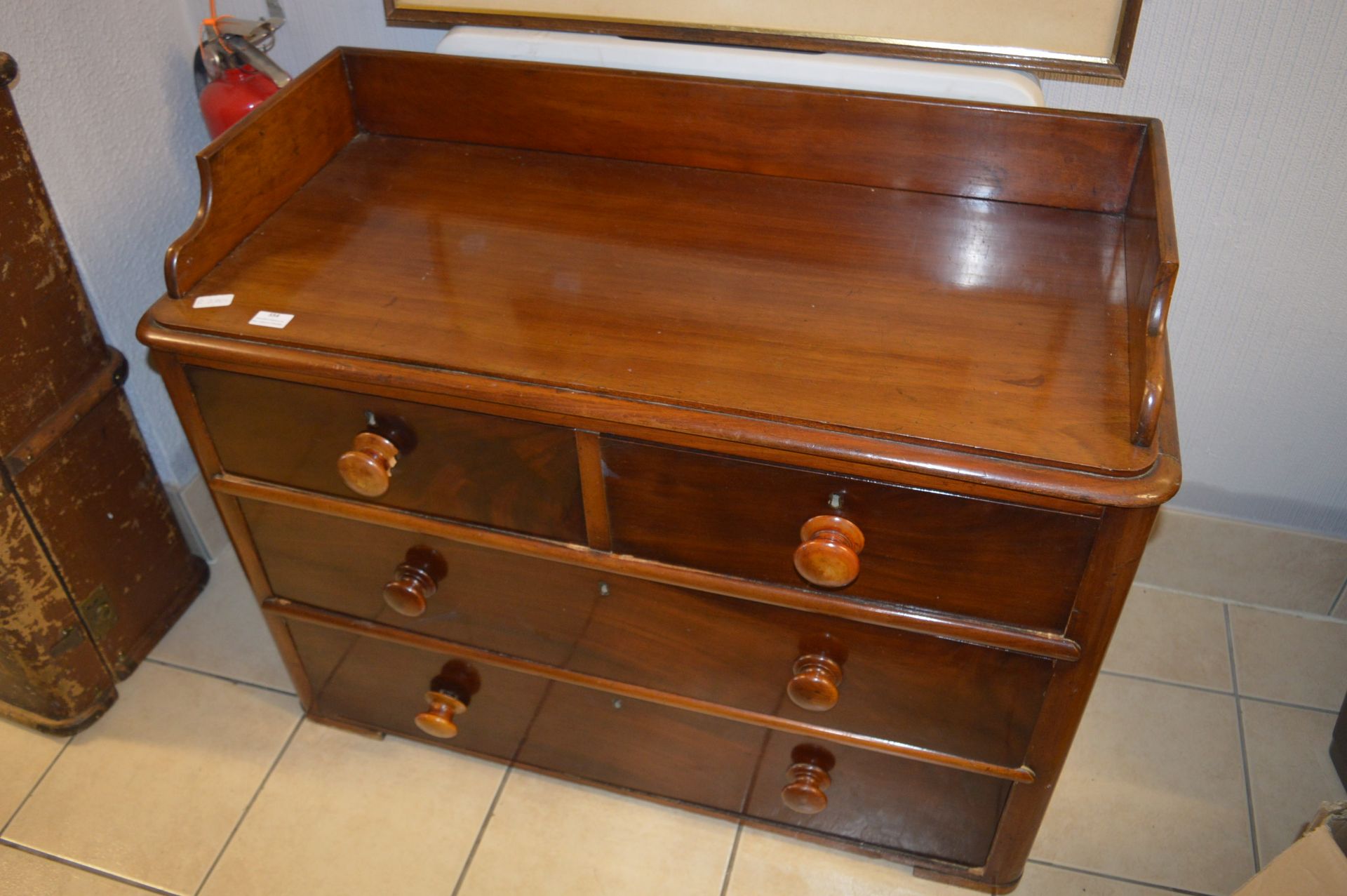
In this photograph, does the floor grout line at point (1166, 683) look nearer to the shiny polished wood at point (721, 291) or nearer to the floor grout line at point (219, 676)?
the shiny polished wood at point (721, 291)

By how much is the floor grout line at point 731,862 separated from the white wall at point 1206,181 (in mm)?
871

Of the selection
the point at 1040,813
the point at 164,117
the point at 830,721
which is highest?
the point at 164,117

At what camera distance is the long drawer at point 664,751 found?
4.28 feet

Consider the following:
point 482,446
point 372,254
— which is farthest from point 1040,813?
point 372,254

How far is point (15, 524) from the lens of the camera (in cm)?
141

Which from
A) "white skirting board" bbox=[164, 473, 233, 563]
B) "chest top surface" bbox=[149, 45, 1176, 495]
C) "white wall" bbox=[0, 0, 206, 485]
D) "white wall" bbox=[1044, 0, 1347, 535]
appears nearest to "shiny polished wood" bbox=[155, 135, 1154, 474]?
"chest top surface" bbox=[149, 45, 1176, 495]

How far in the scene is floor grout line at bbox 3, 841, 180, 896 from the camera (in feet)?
4.75

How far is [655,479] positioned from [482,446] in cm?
18

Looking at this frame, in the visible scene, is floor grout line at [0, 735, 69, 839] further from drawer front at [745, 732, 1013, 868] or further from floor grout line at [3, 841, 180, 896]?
drawer front at [745, 732, 1013, 868]

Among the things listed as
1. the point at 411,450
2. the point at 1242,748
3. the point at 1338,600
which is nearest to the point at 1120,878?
the point at 1242,748

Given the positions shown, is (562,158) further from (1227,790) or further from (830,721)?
(1227,790)

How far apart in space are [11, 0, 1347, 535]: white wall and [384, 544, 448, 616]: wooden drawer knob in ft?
2.17

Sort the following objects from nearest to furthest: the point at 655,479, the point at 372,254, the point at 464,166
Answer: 1. the point at 655,479
2. the point at 372,254
3. the point at 464,166

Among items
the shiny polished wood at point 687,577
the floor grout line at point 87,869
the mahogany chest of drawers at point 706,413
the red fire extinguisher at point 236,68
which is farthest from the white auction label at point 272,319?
the floor grout line at point 87,869
